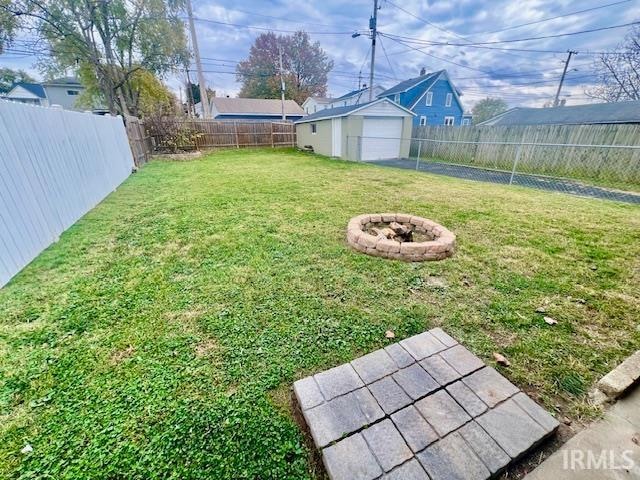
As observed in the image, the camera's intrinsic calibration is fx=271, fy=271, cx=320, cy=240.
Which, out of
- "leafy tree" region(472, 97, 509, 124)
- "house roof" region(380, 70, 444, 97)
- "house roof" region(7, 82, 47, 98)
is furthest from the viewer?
"leafy tree" region(472, 97, 509, 124)

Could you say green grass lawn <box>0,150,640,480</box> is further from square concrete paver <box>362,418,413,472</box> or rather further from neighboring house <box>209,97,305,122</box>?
neighboring house <box>209,97,305,122</box>

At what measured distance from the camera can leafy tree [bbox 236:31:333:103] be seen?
34.0 metres

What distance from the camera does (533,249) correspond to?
333cm

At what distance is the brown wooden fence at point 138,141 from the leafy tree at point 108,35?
5.02 metres

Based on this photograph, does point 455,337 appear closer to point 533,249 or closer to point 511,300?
point 511,300

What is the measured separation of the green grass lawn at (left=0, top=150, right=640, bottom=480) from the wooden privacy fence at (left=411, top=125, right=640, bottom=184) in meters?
5.59

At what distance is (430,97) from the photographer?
21.9 m

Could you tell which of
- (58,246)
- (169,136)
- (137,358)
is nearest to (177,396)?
(137,358)

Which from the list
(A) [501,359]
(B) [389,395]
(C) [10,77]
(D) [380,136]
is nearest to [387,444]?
(B) [389,395]

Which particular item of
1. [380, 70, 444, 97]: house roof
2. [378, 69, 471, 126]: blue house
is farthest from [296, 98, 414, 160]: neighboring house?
[380, 70, 444, 97]: house roof

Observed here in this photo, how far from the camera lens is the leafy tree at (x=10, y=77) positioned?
29656mm

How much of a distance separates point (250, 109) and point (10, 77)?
2816cm

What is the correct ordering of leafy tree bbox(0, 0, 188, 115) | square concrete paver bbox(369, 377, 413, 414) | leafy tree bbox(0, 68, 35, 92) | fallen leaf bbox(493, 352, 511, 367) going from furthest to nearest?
leafy tree bbox(0, 68, 35, 92)
leafy tree bbox(0, 0, 188, 115)
fallen leaf bbox(493, 352, 511, 367)
square concrete paver bbox(369, 377, 413, 414)

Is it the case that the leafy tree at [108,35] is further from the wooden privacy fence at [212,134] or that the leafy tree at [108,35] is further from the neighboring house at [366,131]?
the neighboring house at [366,131]
